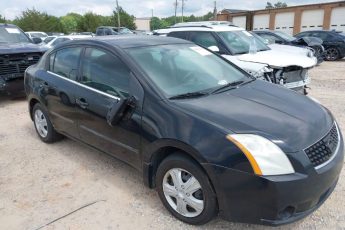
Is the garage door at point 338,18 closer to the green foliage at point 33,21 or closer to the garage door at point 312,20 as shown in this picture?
the garage door at point 312,20

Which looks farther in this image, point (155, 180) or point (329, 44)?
point (329, 44)

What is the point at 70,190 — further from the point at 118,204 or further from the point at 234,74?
the point at 234,74

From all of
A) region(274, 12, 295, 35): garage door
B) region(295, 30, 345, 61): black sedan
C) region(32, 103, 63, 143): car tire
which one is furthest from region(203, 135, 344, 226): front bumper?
region(274, 12, 295, 35): garage door

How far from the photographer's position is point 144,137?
10.3 ft

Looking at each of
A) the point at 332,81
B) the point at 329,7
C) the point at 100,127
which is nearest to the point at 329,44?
the point at 332,81

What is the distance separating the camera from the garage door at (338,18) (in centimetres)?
3150

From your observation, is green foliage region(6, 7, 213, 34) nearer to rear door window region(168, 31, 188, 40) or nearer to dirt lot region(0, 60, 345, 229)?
rear door window region(168, 31, 188, 40)

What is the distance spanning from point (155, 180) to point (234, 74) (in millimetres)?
1611

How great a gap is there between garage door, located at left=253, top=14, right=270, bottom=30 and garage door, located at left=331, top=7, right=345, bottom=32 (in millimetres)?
7287

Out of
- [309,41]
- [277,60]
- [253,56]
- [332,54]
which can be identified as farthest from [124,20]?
[277,60]

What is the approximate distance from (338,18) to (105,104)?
33.8 meters

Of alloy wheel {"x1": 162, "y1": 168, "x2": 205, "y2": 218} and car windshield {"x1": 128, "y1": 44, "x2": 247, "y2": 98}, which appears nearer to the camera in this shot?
alloy wheel {"x1": 162, "y1": 168, "x2": 205, "y2": 218}

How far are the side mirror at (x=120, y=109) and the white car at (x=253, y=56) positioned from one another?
12.1 ft

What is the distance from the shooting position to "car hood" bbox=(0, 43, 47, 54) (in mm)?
7633
